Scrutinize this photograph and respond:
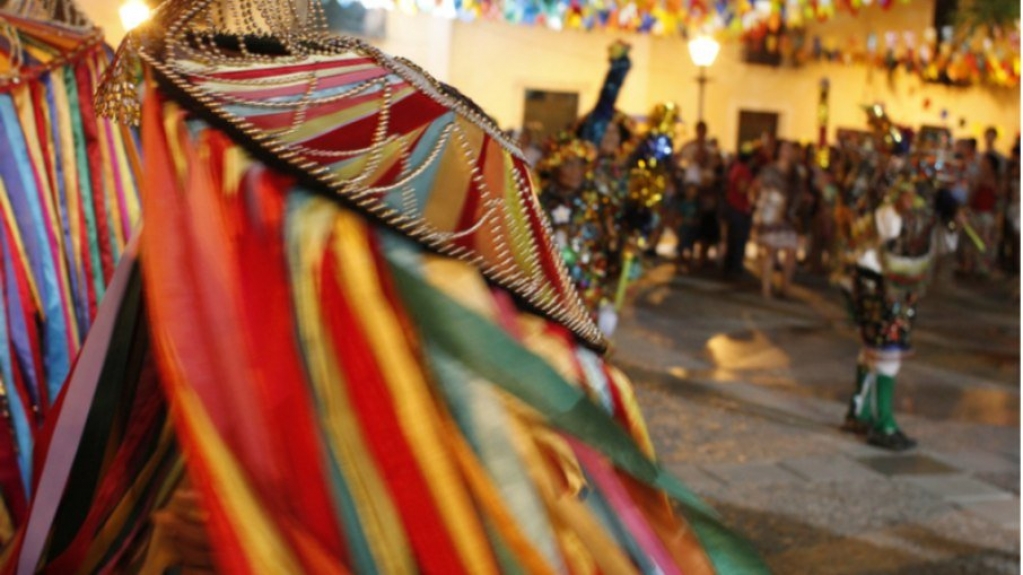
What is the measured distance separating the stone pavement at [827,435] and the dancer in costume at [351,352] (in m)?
2.67

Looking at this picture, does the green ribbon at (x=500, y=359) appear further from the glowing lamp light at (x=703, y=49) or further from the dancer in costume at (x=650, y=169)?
the glowing lamp light at (x=703, y=49)

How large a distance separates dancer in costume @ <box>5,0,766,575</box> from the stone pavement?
267cm

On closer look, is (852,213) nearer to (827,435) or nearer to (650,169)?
(650,169)

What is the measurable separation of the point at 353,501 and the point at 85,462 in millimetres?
735

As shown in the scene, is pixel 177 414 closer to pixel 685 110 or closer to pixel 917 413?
pixel 917 413

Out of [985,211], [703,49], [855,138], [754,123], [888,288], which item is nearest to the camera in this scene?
[888,288]

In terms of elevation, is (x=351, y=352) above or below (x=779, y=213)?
above

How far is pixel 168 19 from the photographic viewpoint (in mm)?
1823

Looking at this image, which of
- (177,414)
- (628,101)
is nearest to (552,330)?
(177,414)

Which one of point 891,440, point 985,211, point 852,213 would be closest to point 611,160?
point 852,213

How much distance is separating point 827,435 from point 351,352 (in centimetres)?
520

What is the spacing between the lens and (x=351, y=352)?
5.22 feet

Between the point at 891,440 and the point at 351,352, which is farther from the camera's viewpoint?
the point at 891,440

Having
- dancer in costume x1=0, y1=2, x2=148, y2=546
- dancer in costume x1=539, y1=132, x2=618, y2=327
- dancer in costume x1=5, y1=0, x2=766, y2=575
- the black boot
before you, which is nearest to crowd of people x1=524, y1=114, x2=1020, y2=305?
the black boot
